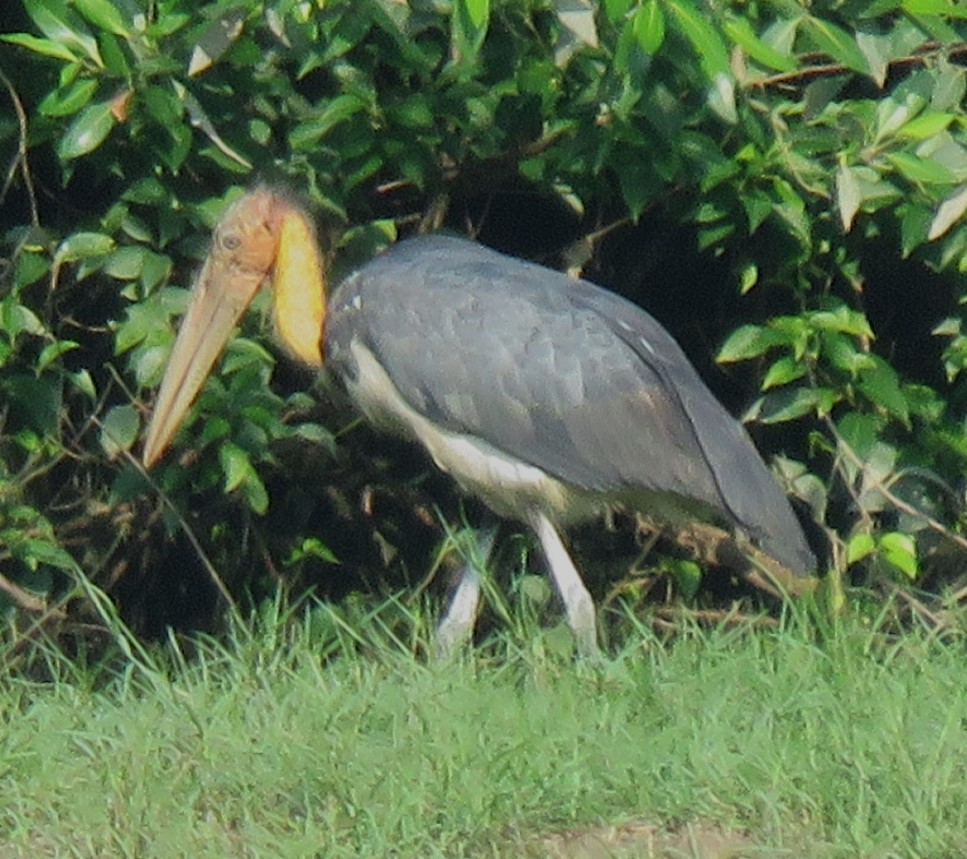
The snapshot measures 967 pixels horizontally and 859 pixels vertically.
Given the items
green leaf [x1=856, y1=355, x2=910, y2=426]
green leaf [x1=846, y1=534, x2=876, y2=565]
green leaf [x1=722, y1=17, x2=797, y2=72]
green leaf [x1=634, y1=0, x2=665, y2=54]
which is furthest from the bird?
green leaf [x1=634, y1=0, x2=665, y2=54]

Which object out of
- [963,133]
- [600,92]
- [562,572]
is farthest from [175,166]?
[963,133]

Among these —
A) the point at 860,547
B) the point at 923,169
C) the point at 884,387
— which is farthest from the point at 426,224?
the point at 923,169

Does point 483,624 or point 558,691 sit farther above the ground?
point 558,691

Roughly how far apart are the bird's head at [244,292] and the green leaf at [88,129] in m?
0.76

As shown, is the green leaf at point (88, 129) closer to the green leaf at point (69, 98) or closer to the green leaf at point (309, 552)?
the green leaf at point (69, 98)

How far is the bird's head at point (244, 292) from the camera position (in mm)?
5902

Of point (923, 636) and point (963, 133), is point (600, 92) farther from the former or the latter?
point (923, 636)

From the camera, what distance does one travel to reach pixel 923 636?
5613mm

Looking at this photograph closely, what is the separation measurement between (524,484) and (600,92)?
1.06m

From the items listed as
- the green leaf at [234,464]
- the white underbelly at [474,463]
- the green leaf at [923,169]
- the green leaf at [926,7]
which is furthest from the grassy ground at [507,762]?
the green leaf at [926,7]

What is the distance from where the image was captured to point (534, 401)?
5.75m

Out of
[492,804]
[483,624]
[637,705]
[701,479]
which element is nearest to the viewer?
[492,804]

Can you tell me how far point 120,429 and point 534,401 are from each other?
3.62 feet

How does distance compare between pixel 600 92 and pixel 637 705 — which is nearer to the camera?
pixel 637 705
